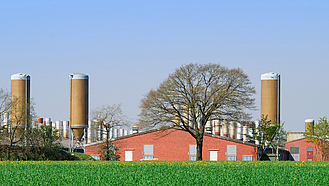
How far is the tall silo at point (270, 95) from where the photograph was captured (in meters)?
72.6

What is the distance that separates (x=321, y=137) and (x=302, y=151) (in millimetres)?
5752

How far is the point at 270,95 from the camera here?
72.6m

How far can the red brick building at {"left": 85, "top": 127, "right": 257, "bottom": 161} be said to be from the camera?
6962cm

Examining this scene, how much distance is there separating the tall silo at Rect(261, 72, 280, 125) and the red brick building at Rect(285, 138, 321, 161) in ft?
34.0

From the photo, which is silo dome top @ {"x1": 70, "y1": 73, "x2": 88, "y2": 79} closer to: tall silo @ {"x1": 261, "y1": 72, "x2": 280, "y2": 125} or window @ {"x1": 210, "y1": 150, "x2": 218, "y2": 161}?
window @ {"x1": 210, "y1": 150, "x2": 218, "y2": 161}

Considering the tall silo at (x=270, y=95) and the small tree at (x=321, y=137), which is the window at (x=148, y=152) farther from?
the small tree at (x=321, y=137)

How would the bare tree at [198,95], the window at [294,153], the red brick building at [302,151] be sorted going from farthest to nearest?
the window at [294,153]
the red brick building at [302,151]
the bare tree at [198,95]

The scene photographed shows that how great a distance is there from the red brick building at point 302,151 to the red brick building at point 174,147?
1472 centimetres

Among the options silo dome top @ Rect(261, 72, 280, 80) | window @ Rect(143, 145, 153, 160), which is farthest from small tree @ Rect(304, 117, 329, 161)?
window @ Rect(143, 145, 153, 160)

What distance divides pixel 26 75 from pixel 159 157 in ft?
72.2

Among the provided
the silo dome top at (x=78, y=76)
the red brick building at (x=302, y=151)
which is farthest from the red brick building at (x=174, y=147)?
the red brick building at (x=302, y=151)

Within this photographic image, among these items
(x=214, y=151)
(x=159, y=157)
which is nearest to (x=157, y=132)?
(x=159, y=157)

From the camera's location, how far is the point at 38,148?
6041 cm

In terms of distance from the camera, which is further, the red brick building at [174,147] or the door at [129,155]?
the door at [129,155]
